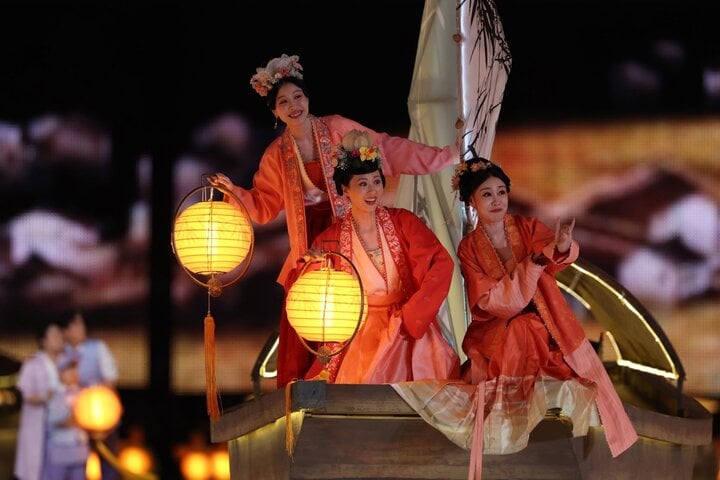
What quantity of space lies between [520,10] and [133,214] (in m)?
2.60

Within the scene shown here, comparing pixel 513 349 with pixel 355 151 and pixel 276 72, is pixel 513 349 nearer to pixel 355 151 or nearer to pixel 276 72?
pixel 355 151

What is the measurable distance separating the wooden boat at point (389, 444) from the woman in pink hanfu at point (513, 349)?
6cm

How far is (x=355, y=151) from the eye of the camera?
14.2ft

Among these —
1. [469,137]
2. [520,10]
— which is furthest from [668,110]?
[469,137]

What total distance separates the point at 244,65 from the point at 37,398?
7.48ft

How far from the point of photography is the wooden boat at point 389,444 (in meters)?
3.89

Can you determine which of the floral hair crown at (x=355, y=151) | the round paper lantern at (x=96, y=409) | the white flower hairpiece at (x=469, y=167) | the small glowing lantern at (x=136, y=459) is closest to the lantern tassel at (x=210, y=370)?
the floral hair crown at (x=355, y=151)

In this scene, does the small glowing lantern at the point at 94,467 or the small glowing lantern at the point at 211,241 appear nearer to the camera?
the small glowing lantern at the point at 211,241

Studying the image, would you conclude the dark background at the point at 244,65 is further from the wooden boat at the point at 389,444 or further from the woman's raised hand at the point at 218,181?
the wooden boat at the point at 389,444

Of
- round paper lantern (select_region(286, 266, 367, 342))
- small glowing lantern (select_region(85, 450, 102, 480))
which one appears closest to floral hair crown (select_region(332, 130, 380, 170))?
round paper lantern (select_region(286, 266, 367, 342))

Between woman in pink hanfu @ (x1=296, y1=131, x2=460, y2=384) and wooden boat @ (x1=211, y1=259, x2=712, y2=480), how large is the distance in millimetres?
312

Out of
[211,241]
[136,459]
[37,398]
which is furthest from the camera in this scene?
[136,459]

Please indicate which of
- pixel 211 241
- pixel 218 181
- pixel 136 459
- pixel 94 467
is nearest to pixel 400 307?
pixel 211 241

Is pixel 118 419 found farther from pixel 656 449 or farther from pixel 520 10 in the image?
pixel 656 449
